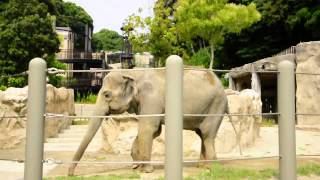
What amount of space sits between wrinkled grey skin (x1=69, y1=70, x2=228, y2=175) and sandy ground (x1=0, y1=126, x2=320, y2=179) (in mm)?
367

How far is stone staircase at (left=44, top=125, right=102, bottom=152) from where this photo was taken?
10611 mm

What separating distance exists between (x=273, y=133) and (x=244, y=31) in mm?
15692

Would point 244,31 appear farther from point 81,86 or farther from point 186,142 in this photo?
point 186,142

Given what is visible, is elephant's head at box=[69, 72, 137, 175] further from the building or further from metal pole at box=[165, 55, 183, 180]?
the building

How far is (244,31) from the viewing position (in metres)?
26.7

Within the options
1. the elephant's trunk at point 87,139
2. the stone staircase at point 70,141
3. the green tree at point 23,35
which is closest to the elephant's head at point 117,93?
the elephant's trunk at point 87,139

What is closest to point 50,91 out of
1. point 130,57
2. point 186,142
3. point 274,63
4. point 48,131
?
point 48,131

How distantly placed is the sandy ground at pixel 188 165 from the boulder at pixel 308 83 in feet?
2.73

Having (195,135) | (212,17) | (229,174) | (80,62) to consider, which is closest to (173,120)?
(229,174)

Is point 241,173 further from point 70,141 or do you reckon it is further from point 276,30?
point 276,30

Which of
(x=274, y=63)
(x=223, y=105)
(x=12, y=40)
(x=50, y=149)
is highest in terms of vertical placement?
(x=12, y=40)

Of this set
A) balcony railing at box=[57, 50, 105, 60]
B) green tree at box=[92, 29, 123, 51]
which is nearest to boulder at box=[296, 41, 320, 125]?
balcony railing at box=[57, 50, 105, 60]

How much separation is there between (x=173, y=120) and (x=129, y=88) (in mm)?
2789

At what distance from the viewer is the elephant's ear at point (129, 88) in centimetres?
568
